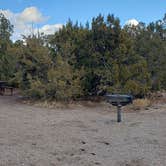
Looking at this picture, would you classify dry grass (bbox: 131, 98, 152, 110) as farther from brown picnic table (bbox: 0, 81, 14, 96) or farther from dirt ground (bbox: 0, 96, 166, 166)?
brown picnic table (bbox: 0, 81, 14, 96)

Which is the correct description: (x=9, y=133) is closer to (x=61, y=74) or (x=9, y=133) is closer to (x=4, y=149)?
(x=4, y=149)

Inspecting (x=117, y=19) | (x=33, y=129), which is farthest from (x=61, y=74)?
(x=33, y=129)

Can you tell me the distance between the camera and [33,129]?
30.9 ft

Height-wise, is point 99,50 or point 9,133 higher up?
point 99,50

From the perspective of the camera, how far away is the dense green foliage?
55.4 ft

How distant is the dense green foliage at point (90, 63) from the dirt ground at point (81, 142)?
208 inches

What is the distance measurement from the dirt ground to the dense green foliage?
5.29 meters

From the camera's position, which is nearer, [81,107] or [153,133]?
[153,133]

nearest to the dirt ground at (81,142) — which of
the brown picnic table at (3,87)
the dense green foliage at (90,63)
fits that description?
the dense green foliage at (90,63)

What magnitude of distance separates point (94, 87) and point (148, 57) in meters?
3.33

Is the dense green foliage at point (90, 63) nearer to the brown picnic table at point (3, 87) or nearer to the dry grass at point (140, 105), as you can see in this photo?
the dry grass at point (140, 105)

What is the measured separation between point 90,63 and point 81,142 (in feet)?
34.9

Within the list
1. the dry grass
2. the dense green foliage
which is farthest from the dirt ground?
the dense green foliage

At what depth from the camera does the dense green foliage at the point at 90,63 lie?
1689cm
